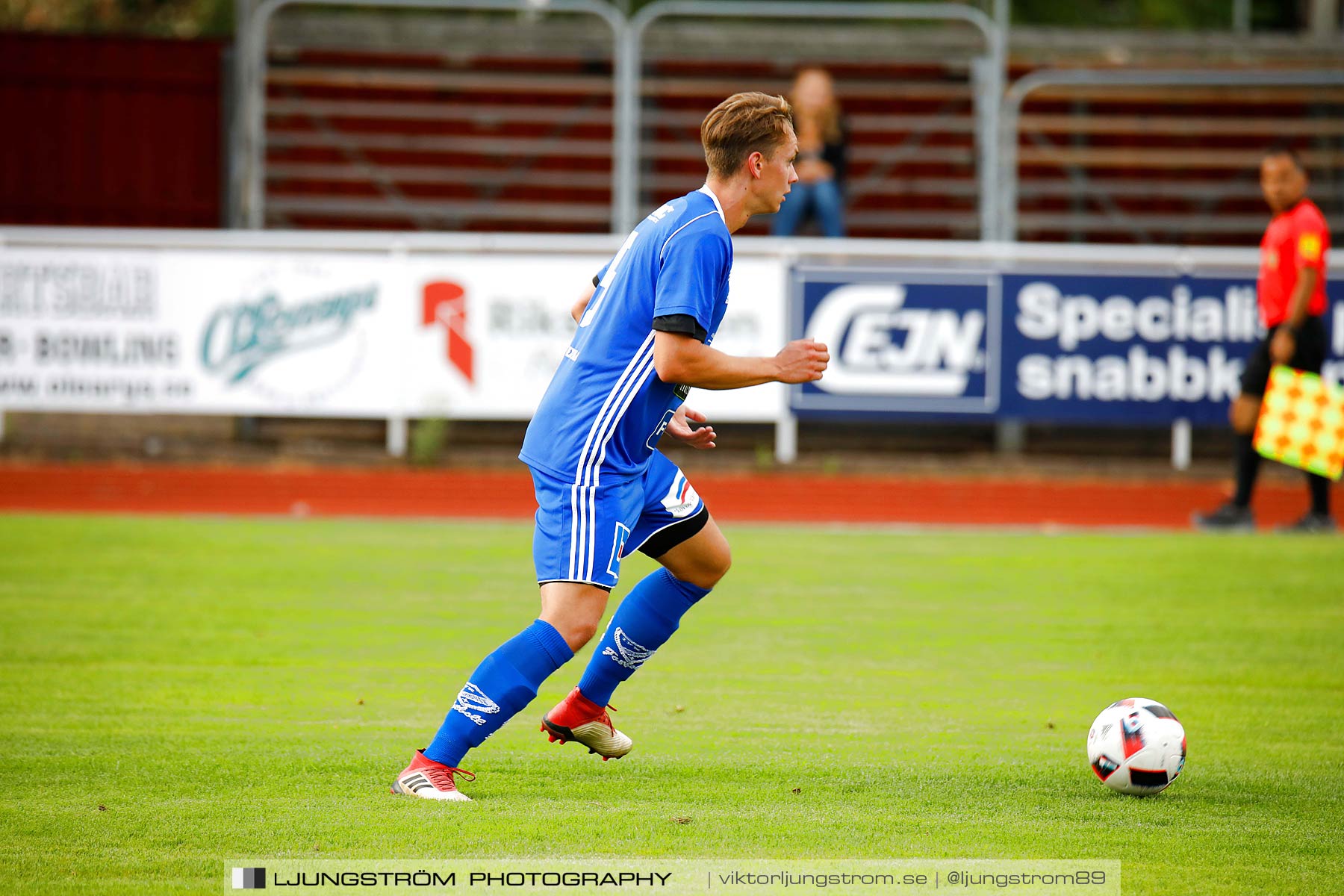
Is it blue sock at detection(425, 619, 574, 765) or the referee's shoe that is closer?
blue sock at detection(425, 619, 574, 765)

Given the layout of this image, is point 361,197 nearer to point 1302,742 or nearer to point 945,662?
point 945,662

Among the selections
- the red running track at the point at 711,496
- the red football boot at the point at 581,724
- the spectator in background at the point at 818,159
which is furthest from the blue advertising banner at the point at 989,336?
the red football boot at the point at 581,724

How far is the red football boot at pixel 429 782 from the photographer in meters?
4.33

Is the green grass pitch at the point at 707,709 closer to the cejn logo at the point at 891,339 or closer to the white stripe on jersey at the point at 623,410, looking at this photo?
the white stripe on jersey at the point at 623,410

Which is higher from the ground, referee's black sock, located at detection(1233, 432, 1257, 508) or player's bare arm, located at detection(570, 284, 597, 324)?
player's bare arm, located at detection(570, 284, 597, 324)

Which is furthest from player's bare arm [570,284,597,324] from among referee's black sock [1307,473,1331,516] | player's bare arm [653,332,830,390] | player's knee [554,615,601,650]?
referee's black sock [1307,473,1331,516]

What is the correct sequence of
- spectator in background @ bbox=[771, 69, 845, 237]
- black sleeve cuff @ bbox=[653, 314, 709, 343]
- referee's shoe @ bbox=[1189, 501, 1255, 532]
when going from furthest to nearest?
spectator in background @ bbox=[771, 69, 845, 237] → referee's shoe @ bbox=[1189, 501, 1255, 532] → black sleeve cuff @ bbox=[653, 314, 709, 343]

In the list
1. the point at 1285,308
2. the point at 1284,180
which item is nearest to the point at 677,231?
the point at 1284,180

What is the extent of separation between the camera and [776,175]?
450 cm

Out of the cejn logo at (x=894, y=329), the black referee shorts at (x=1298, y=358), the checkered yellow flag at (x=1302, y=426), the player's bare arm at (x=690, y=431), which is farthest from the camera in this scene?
the cejn logo at (x=894, y=329)

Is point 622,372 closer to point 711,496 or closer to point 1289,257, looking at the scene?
point 1289,257

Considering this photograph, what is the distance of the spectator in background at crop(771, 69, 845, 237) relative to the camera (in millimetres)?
15148

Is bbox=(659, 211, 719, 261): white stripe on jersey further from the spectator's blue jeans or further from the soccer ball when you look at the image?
the spectator's blue jeans

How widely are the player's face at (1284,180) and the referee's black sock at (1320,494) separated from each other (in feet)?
7.20
